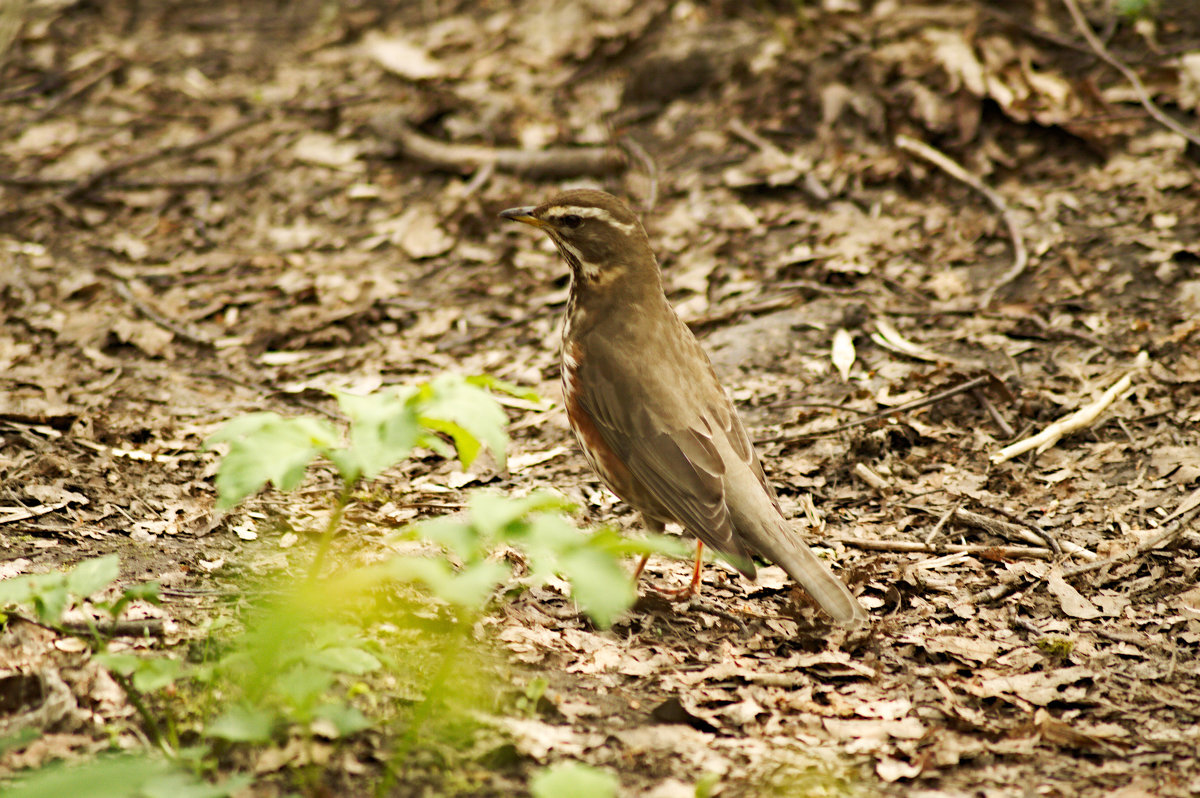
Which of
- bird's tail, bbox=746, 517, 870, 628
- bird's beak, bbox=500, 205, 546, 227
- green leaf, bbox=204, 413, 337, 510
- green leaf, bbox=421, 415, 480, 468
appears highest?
green leaf, bbox=204, 413, 337, 510

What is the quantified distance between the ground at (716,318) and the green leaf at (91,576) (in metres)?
0.55

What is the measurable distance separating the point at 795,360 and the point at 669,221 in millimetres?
2267

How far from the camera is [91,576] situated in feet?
10.5

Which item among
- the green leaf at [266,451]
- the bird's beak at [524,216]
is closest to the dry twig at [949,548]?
the bird's beak at [524,216]

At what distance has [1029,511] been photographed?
5727 mm

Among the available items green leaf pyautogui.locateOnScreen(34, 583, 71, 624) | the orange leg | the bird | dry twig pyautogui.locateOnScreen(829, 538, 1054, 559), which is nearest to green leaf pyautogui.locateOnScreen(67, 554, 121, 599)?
green leaf pyautogui.locateOnScreen(34, 583, 71, 624)

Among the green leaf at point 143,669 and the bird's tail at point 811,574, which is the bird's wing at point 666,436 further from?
the green leaf at point 143,669

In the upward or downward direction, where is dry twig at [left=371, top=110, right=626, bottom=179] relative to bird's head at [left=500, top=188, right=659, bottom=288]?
downward

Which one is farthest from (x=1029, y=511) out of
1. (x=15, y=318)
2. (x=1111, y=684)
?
(x=15, y=318)

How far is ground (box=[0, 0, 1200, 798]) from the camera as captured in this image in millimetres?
4266

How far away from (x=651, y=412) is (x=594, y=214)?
123 centimetres

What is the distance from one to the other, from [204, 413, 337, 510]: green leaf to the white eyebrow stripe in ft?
10.4

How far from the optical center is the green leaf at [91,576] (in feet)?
10.3

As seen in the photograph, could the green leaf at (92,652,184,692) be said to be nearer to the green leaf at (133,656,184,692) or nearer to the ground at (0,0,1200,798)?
the green leaf at (133,656,184,692)
